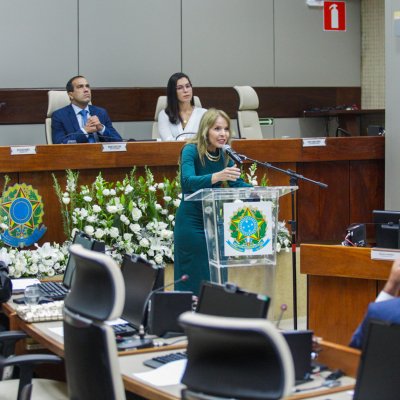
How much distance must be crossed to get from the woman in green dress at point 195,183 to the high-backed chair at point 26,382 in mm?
1459

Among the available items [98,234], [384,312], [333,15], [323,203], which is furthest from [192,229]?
[333,15]

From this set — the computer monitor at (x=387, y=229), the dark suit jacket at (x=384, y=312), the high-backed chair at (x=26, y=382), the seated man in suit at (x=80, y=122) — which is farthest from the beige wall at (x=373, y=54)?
the dark suit jacket at (x=384, y=312)

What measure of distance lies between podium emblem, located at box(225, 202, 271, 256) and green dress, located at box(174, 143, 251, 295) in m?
0.27

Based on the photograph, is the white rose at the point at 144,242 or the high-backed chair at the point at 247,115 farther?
the high-backed chair at the point at 247,115

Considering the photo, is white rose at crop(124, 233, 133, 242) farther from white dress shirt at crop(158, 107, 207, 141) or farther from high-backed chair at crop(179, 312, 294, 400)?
high-backed chair at crop(179, 312, 294, 400)

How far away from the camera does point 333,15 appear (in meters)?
11.0

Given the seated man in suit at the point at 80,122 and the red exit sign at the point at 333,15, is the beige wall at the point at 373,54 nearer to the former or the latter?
the red exit sign at the point at 333,15

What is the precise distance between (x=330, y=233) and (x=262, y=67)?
3518 millimetres

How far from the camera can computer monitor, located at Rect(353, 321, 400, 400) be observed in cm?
263

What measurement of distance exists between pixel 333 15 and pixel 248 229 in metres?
6.40

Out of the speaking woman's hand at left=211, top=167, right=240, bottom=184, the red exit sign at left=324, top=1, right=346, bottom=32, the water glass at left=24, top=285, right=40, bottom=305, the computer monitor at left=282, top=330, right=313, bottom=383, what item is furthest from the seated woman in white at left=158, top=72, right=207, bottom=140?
the computer monitor at left=282, top=330, right=313, bottom=383

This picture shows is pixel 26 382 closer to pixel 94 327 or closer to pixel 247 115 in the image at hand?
pixel 94 327

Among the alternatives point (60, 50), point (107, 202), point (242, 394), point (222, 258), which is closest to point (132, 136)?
point (60, 50)

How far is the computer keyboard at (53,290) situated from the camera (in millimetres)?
4688
